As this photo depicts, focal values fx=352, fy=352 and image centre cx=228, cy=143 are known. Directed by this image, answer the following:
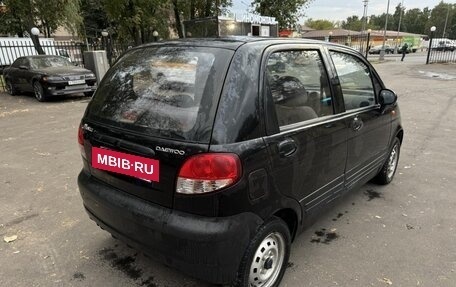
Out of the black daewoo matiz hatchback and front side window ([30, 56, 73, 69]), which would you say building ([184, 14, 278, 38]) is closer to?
front side window ([30, 56, 73, 69])

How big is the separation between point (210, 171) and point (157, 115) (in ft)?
1.81

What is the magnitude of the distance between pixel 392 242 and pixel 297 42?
1968 mm

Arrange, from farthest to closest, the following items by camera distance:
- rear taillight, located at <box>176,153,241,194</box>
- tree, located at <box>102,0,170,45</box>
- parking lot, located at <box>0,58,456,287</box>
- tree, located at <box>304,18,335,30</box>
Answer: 1. tree, located at <box>304,18,335,30</box>
2. tree, located at <box>102,0,170,45</box>
3. parking lot, located at <box>0,58,456,287</box>
4. rear taillight, located at <box>176,153,241,194</box>

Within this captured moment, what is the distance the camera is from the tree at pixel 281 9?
2725 centimetres

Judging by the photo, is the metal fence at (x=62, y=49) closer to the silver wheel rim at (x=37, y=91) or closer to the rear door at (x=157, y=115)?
the silver wheel rim at (x=37, y=91)

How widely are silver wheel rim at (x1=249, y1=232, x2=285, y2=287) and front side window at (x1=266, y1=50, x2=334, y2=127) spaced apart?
812 millimetres

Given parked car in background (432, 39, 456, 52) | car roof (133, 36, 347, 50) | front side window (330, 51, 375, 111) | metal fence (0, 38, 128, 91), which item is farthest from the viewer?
parked car in background (432, 39, 456, 52)

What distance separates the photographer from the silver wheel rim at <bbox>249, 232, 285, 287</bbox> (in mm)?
2346

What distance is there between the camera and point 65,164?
517 cm

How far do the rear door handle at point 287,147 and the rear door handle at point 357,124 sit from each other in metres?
0.99

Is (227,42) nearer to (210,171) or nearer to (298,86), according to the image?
(298,86)

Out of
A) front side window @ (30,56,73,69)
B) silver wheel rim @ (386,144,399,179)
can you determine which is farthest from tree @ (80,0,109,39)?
silver wheel rim @ (386,144,399,179)

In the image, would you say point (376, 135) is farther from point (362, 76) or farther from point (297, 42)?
point (297, 42)

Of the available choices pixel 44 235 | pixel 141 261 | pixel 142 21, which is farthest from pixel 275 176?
pixel 142 21
